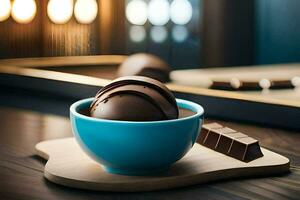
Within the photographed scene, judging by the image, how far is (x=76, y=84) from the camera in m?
1.43

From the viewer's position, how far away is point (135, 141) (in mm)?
668

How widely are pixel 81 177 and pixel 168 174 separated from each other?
0.10 m

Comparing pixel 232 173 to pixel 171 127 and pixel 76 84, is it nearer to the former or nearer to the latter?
pixel 171 127

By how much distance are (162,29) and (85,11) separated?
0.32 meters

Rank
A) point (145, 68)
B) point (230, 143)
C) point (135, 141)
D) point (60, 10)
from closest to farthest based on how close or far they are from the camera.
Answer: point (135, 141) < point (230, 143) < point (145, 68) < point (60, 10)

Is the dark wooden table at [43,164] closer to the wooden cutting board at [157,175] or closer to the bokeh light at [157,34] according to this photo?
the wooden cutting board at [157,175]

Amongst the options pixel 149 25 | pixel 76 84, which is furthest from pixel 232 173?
pixel 149 25

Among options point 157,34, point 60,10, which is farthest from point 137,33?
point 60,10

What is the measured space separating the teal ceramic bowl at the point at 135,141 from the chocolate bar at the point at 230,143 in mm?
97

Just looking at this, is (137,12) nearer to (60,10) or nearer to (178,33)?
(178,33)

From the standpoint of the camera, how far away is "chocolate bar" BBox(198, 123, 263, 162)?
2.51ft

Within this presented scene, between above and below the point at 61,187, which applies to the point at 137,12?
above

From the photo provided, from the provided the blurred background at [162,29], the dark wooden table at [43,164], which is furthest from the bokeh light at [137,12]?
the dark wooden table at [43,164]

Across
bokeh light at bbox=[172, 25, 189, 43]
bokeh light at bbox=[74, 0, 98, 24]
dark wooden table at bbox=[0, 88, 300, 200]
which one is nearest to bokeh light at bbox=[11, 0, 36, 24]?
bokeh light at bbox=[74, 0, 98, 24]
